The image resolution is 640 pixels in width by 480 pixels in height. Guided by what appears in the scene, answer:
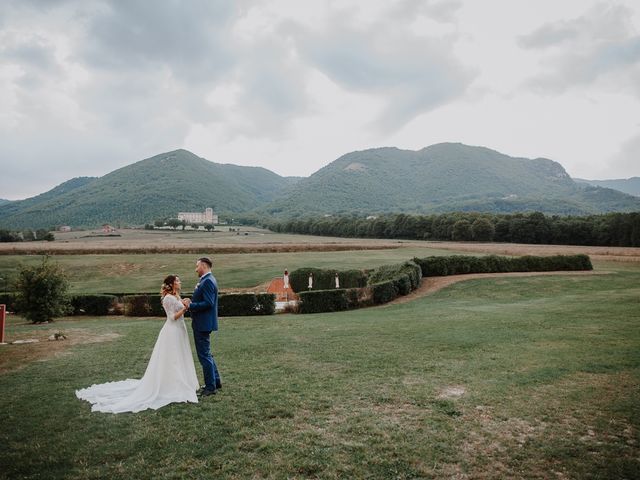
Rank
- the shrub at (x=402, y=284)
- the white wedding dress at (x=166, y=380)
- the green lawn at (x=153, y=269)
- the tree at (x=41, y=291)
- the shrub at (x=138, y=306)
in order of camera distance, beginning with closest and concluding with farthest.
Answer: the white wedding dress at (x=166, y=380) < the tree at (x=41, y=291) < the shrub at (x=138, y=306) < the shrub at (x=402, y=284) < the green lawn at (x=153, y=269)

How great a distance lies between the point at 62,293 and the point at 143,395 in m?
17.6

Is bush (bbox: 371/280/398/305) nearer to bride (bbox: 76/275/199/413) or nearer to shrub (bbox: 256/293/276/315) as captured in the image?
shrub (bbox: 256/293/276/315)

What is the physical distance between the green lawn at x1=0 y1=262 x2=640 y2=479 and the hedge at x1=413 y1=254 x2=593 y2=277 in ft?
63.7

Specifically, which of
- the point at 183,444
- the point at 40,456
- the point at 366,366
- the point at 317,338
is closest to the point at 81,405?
the point at 40,456

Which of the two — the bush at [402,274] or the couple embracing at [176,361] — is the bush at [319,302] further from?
the couple embracing at [176,361]

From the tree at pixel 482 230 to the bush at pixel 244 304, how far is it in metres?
81.7

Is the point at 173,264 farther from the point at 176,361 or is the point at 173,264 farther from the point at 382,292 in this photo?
the point at 176,361

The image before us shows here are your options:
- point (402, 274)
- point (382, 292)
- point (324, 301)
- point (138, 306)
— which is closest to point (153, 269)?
point (138, 306)

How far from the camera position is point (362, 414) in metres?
6.85

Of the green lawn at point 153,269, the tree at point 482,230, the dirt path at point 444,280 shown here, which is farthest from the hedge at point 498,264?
the tree at point 482,230

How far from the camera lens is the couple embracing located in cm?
792

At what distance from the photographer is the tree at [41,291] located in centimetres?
2136

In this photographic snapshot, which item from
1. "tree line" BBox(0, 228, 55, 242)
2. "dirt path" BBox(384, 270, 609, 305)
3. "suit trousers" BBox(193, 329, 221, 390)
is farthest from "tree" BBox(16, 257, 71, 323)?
"tree line" BBox(0, 228, 55, 242)

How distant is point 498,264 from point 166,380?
98.4ft
